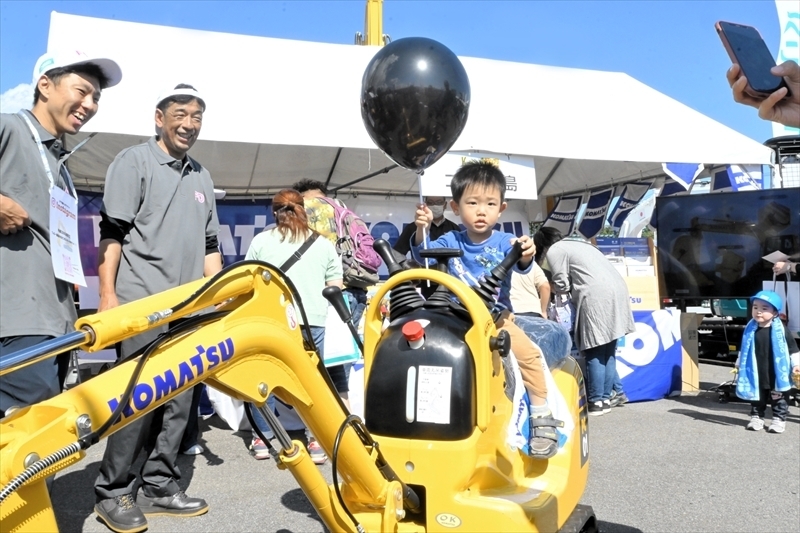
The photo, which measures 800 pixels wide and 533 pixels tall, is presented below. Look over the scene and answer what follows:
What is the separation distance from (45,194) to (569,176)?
8.80 metres

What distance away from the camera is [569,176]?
34.1ft

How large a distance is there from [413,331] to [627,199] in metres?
8.87

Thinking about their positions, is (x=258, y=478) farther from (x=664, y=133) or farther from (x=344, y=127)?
(x=664, y=133)

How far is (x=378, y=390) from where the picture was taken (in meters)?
2.15

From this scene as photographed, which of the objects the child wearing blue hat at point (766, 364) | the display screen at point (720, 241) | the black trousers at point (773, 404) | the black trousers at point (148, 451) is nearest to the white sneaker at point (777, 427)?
the child wearing blue hat at point (766, 364)

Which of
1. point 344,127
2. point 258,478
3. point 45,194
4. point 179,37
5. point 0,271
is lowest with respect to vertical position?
point 258,478

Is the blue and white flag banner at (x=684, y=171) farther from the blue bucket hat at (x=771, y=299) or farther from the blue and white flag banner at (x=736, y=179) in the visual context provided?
the blue bucket hat at (x=771, y=299)

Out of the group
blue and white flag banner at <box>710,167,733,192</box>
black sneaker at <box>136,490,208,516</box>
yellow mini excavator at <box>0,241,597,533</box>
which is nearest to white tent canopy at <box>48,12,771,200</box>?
blue and white flag banner at <box>710,167,733,192</box>

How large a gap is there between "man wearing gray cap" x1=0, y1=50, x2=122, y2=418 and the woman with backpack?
5.86 ft

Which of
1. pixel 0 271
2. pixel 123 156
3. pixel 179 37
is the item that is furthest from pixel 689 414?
pixel 179 37

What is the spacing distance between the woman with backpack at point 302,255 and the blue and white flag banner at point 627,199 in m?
6.78

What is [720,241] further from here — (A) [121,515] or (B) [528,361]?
(A) [121,515]

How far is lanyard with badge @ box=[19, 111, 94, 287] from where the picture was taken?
2514 millimetres

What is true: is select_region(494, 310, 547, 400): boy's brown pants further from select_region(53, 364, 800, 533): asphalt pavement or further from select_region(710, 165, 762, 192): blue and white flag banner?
select_region(710, 165, 762, 192): blue and white flag banner
